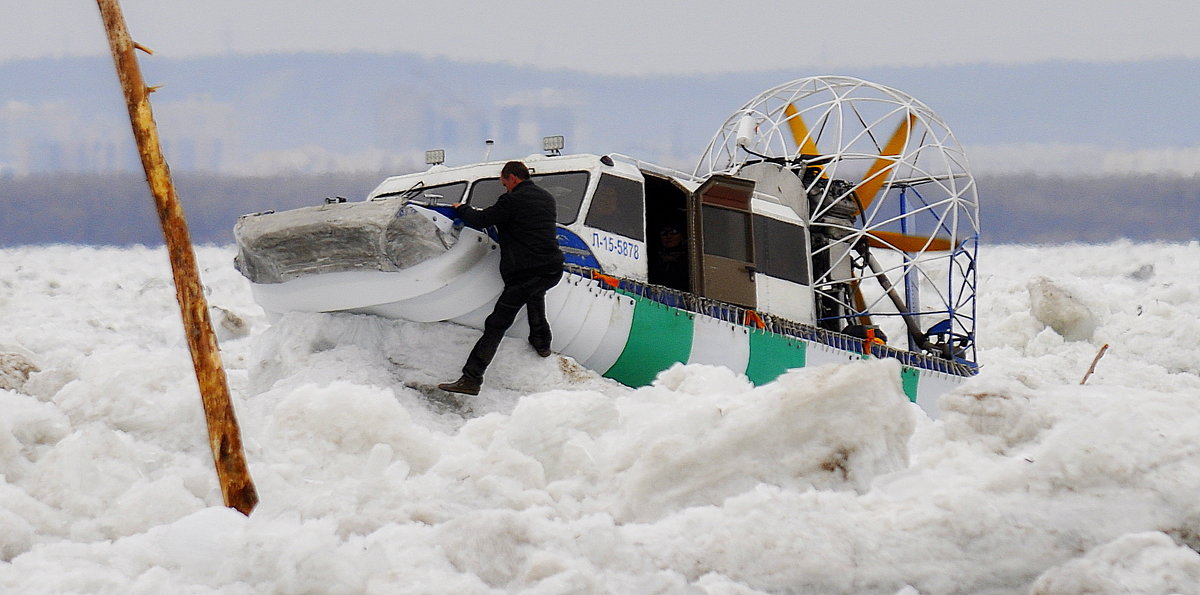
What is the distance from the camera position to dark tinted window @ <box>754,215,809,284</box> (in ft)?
32.6

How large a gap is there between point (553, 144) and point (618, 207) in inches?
32.7

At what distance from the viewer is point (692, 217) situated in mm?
9125

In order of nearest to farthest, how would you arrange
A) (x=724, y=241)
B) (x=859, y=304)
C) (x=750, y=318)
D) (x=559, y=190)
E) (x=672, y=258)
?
(x=559, y=190), (x=750, y=318), (x=724, y=241), (x=672, y=258), (x=859, y=304)

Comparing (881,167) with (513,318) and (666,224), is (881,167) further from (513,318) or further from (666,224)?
(513,318)

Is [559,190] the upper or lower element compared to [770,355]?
upper

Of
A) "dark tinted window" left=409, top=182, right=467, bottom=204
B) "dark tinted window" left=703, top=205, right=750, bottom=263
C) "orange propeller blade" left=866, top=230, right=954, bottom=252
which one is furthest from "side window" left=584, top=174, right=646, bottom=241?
"orange propeller blade" left=866, top=230, right=954, bottom=252

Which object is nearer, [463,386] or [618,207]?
[463,386]

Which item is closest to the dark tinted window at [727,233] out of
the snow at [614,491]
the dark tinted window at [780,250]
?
the dark tinted window at [780,250]

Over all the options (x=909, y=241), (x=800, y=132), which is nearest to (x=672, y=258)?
(x=800, y=132)

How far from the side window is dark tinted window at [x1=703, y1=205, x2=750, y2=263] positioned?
2.10ft

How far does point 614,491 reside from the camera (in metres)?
4.00

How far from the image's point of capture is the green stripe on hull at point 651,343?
836cm

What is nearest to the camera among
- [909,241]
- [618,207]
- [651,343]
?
[651,343]

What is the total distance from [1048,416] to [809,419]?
0.78 metres
